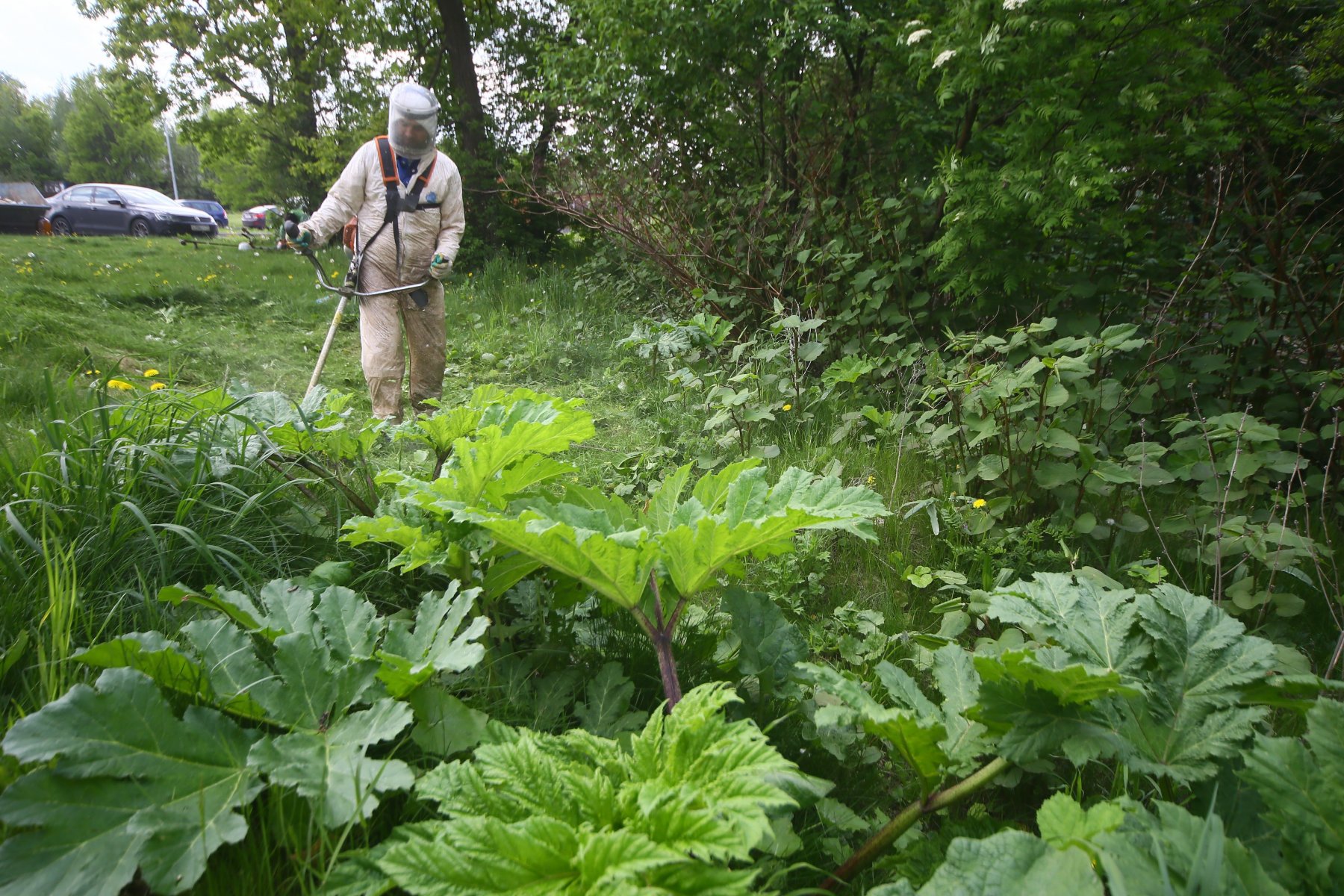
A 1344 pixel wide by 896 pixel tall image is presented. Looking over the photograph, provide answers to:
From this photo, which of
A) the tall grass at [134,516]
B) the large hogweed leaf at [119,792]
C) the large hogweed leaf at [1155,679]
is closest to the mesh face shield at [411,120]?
the tall grass at [134,516]

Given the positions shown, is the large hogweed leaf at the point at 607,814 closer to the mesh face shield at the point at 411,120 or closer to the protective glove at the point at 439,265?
the protective glove at the point at 439,265

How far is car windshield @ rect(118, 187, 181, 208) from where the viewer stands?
24.2 m

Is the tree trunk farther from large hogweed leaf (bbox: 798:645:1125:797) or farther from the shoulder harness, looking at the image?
large hogweed leaf (bbox: 798:645:1125:797)

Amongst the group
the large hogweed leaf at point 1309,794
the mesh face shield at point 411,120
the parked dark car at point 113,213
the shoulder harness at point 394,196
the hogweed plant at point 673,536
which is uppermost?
the parked dark car at point 113,213

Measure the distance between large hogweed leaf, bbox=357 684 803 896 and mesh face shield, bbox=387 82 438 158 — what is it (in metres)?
4.90

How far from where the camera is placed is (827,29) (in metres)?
5.11

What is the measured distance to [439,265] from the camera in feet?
17.1

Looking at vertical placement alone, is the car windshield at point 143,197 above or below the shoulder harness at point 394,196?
above

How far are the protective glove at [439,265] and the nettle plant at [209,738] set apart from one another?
4.12m

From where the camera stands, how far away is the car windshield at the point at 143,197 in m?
24.2

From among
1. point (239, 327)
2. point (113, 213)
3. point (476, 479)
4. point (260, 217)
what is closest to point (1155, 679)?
point (476, 479)

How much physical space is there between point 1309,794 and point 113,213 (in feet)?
101

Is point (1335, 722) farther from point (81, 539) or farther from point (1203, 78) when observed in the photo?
point (1203, 78)

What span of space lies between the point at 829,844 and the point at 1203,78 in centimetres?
385
